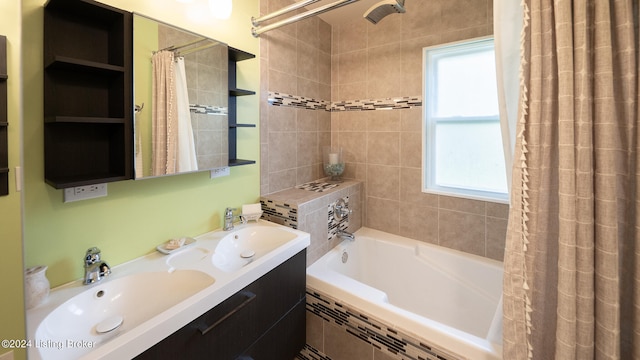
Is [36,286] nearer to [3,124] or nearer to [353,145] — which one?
[3,124]

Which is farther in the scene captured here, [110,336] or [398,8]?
[398,8]

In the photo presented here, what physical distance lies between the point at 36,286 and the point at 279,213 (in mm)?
1157

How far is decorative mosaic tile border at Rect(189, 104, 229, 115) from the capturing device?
1.48 m

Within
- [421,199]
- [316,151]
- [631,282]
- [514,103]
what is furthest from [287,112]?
[631,282]

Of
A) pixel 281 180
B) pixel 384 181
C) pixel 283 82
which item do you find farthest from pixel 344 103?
pixel 281 180

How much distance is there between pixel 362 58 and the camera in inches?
98.7

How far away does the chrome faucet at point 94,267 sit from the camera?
1.10 metres

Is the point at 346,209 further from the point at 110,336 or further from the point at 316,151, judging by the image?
the point at 110,336

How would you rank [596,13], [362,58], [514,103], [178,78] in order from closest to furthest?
[596,13] < [514,103] < [178,78] < [362,58]

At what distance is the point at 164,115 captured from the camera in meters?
1.33

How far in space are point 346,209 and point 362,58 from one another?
1.35 meters

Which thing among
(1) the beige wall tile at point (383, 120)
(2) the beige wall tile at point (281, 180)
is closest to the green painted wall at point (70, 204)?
(2) the beige wall tile at point (281, 180)

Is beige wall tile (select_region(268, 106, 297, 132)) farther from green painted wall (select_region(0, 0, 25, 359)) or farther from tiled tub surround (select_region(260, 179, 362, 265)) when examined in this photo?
green painted wall (select_region(0, 0, 25, 359))

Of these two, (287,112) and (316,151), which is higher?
(287,112)
